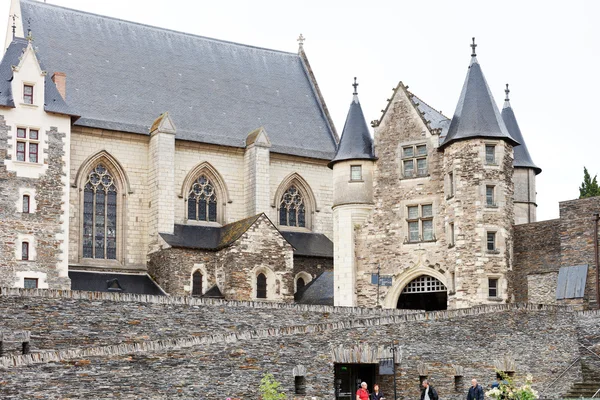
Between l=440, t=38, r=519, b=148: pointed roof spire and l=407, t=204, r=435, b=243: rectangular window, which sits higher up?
l=440, t=38, r=519, b=148: pointed roof spire

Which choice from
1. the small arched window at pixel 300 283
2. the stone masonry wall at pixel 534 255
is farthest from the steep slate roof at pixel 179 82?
the stone masonry wall at pixel 534 255

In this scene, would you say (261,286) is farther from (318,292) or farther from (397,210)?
(397,210)

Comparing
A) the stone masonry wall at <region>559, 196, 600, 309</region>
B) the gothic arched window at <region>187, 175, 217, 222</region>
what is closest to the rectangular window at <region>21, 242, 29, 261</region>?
the gothic arched window at <region>187, 175, 217, 222</region>

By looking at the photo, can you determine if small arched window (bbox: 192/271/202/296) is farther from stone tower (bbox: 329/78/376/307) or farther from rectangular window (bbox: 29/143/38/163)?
rectangular window (bbox: 29/143/38/163)

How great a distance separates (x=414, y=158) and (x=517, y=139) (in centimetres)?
803

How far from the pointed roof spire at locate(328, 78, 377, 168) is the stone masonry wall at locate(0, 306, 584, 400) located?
12621 mm

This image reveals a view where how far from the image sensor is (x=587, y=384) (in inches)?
1158

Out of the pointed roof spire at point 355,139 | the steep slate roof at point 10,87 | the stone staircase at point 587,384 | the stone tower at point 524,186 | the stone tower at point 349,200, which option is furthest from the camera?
the stone tower at point 524,186

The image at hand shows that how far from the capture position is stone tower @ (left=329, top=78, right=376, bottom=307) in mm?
40375

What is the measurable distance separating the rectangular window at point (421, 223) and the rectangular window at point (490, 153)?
2794 millimetres

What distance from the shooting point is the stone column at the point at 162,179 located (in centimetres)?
4475

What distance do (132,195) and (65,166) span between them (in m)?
4.71

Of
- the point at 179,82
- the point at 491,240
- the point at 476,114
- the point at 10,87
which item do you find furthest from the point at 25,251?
the point at 476,114

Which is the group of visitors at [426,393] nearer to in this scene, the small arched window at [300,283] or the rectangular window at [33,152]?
the rectangular window at [33,152]
